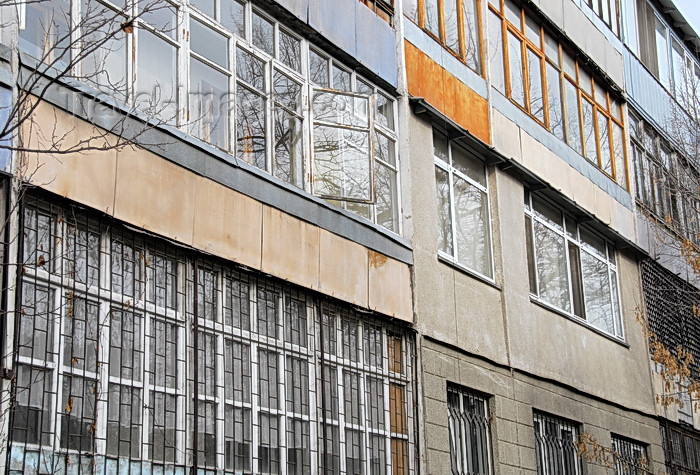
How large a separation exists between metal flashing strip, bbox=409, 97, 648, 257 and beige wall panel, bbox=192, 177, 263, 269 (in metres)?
4.37

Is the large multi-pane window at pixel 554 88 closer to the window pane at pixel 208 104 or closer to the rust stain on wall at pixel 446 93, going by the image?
the rust stain on wall at pixel 446 93

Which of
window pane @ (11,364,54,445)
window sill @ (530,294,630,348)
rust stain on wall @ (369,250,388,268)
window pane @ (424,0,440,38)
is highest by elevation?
window pane @ (424,0,440,38)

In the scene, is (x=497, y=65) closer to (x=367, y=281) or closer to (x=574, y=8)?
(x=574, y=8)

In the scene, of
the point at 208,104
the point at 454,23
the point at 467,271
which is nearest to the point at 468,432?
the point at 467,271

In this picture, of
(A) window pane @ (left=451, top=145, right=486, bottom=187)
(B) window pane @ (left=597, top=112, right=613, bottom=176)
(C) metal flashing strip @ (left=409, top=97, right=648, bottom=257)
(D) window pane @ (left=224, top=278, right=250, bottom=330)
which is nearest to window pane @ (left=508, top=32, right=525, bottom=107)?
(C) metal flashing strip @ (left=409, top=97, right=648, bottom=257)

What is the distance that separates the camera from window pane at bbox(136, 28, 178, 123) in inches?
429

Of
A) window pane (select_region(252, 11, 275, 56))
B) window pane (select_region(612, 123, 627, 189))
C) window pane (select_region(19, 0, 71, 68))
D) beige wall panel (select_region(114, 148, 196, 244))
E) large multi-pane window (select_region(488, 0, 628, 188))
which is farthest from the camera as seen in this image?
window pane (select_region(612, 123, 627, 189))

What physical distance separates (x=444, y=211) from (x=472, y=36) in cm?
326

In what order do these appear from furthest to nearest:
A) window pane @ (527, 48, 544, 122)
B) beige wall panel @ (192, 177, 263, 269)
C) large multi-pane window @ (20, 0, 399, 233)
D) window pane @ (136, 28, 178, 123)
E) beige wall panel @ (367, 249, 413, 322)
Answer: window pane @ (527, 48, 544, 122), beige wall panel @ (367, 249, 413, 322), beige wall panel @ (192, 177, 263, 269), window pane @ (136, 28, 178, 123), large multi-pane window @ (20, 0, 399, 233)

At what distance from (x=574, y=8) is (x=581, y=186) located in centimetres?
356

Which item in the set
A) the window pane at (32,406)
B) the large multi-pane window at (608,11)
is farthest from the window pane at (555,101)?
the window pane at (32,406)

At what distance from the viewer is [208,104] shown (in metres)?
11.9

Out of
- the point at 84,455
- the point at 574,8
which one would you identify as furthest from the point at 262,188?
the point at 574,8

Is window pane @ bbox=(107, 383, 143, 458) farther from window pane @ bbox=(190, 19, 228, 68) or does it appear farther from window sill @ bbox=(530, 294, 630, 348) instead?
window sill @ bbox=(530, 294, 630, 348)
